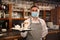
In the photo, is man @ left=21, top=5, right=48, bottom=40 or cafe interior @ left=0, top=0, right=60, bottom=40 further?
cafe interior @ left=0, top=0, right=60, bottom=40

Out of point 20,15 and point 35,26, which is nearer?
point 35,26

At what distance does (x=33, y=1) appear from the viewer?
13.8 ft

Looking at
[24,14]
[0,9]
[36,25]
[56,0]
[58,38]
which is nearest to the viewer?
[36,25]

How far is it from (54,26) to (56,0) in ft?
2.99

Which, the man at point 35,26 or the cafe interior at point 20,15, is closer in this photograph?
the man at point 35,26

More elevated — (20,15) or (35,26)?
(20,15)

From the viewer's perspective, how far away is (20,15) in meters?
4.02

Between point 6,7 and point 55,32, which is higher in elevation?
point 6,7

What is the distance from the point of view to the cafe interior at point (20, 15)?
359 cm

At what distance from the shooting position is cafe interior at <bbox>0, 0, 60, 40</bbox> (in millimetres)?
3588

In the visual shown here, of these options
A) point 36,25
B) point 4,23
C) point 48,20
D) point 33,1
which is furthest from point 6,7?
point 48,20

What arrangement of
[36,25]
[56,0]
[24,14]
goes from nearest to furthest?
[36,25] < [24,14] < [56,0]

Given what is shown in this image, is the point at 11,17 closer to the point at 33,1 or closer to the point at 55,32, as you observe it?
the point at 33,1

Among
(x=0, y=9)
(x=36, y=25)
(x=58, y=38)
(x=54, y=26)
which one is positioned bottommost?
(x=58, y=38)
